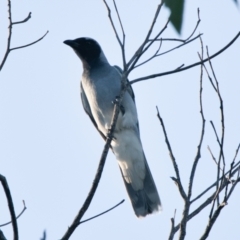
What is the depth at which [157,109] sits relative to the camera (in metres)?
3.27

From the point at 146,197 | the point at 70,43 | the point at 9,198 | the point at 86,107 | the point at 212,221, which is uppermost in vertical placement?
Answer: the point at 70,43

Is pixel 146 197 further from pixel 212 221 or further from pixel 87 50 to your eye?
pixel 212 221

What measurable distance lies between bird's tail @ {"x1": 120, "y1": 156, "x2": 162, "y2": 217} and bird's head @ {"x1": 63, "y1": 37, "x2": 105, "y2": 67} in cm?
204

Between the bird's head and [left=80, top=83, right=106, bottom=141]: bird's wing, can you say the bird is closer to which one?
[left=80, top=83, right=106, bottom=141]: bird's wing

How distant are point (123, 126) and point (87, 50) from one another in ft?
5.82

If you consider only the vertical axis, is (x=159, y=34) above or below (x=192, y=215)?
above

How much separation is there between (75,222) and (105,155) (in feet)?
2.21

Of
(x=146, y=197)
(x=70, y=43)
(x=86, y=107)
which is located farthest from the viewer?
(x=70, y=43)

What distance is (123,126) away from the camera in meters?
7.00

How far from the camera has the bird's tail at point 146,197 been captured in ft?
22.0

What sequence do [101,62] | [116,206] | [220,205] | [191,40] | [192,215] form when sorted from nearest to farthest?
[220,205] < [192,215] < [116,206] < [191,40] < [101,62]

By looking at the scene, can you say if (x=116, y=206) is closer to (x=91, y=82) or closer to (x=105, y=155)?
(x=105, y=155)

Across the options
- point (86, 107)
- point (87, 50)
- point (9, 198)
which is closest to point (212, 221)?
point (9, 198)

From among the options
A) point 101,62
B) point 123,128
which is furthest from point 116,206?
point 101,62
